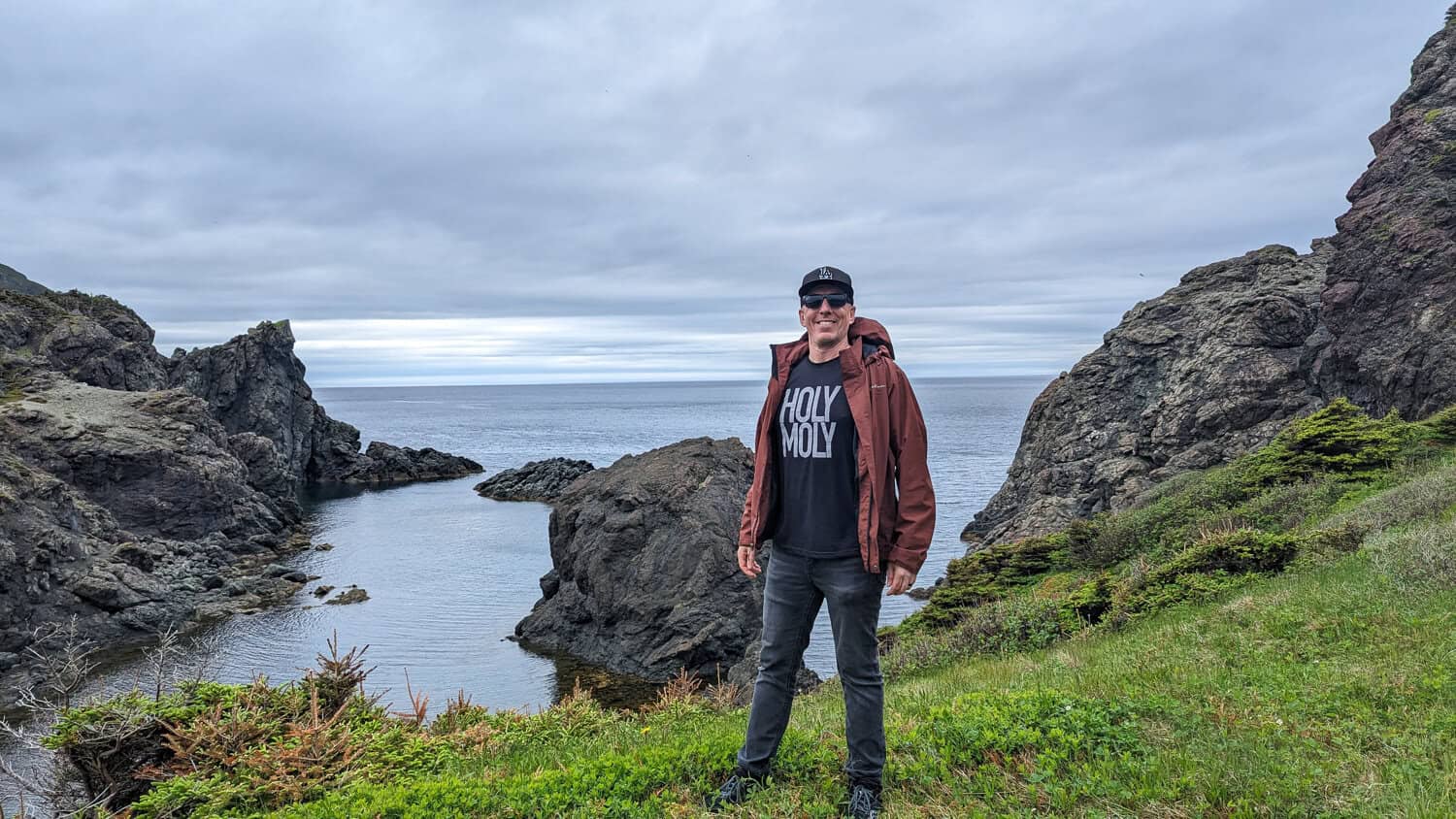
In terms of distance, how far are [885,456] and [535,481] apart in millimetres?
74968

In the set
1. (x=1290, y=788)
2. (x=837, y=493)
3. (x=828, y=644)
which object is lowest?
(x=828, y=644)

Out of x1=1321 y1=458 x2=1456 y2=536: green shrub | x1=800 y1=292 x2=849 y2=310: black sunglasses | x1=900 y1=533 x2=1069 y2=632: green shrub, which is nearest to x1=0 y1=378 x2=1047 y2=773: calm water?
x1=900 y1=533 x2=1069 y2=632: green shrub

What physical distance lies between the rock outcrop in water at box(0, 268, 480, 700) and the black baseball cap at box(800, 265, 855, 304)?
31463 mm

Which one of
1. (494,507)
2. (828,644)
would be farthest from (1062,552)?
(494,507)

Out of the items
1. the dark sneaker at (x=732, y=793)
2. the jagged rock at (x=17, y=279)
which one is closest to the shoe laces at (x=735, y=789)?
the dark sneaker at (x=732, y=793)

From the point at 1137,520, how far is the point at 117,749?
18821 millimetres

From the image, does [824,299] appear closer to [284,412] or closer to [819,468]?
[819,468]

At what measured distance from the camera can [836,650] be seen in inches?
198

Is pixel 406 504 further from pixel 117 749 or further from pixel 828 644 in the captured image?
pixel 117 749

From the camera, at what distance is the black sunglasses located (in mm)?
5152

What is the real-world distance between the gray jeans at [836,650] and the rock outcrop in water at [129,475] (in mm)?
30395

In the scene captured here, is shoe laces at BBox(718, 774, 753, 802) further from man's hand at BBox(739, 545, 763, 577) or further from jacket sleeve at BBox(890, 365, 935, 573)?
jacket sleeve at BBox(890, 365, 935, 573)

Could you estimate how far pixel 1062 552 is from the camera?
18.5m

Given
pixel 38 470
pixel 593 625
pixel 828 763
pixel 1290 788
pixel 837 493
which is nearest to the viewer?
pixel 1290 788
